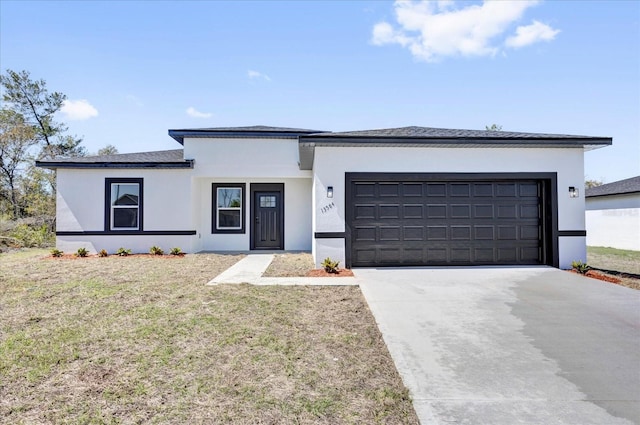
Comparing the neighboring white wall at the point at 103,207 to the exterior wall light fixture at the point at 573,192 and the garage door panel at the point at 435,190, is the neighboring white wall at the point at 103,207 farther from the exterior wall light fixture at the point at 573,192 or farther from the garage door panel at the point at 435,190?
the exterior wall light fixture at the point at 573,192

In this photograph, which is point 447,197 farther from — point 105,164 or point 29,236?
point 29,236

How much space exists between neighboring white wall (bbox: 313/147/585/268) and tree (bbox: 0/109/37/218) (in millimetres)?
19924

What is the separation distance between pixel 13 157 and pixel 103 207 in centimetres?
1323

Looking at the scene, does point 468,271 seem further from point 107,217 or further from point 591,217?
point 591,217

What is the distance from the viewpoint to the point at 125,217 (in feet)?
36.8

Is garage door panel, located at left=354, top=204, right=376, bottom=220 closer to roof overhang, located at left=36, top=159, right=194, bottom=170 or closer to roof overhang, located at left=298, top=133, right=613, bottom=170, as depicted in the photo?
roof overhang, located at left=298, top=133, right=613, bottom=170

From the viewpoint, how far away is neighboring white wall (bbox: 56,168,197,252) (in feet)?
36.0

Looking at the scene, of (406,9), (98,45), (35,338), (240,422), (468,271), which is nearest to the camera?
(240,422)

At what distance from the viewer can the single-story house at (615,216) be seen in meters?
13.9

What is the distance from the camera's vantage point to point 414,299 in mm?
5441

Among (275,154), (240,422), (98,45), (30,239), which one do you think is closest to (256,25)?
(275,154)

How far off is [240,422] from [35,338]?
3.13m

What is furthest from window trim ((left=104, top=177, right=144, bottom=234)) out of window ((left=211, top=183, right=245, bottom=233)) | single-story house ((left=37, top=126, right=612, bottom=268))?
single-story house ((left=37, top=126, right=612, bottom=268))

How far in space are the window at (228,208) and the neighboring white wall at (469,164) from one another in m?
5.01
